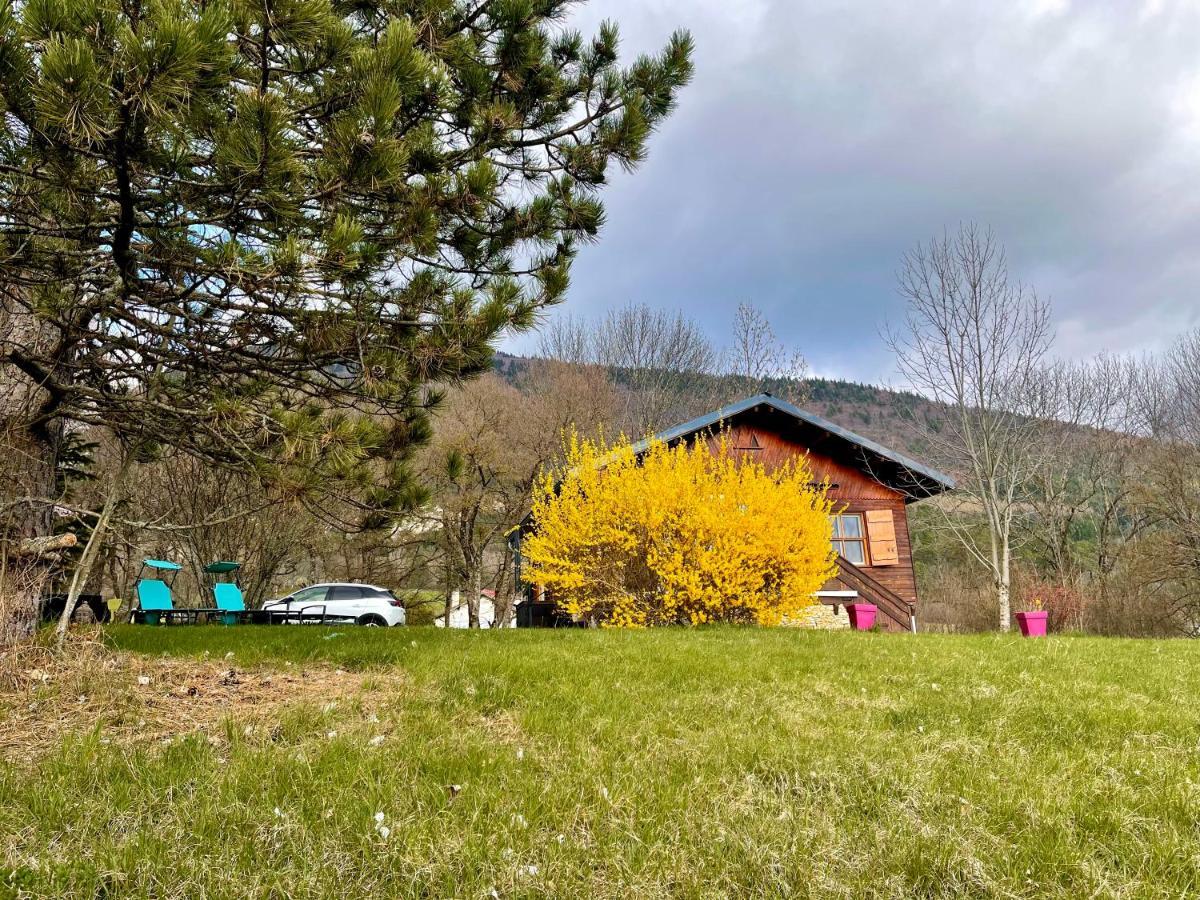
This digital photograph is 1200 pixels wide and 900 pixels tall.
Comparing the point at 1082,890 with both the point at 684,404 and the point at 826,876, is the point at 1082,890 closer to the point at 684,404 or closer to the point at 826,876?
the point at 826,876

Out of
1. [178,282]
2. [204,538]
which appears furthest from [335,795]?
[204,538]

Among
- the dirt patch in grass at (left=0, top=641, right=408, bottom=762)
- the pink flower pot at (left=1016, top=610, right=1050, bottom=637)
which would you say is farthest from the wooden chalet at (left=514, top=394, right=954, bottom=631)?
the dirt patch in grass at (left=0, top=641, right=408, bottom=762)

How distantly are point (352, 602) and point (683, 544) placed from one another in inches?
446

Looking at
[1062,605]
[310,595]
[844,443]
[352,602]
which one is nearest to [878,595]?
[844,443]

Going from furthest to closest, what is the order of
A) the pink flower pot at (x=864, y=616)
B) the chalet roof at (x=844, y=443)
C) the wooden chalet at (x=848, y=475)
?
the wooden chalet at (x=848, y=475) < the chalet roof at (x=844, y=443) < the pink flower pot at (x=864, y=616)

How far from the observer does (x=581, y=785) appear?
2.96 m

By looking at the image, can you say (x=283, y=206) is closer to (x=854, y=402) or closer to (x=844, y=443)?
(x=844, y=443)

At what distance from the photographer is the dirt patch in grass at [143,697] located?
3584mm

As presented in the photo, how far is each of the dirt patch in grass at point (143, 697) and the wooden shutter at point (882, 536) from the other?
15.4 metres

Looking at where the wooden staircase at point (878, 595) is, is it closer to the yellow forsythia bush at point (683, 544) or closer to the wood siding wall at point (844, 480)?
the wood siding wall at point (844, 480)

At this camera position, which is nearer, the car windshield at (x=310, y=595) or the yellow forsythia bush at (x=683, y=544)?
the yellow forsythia bush at (x=683, y=544)

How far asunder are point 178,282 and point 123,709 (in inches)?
118

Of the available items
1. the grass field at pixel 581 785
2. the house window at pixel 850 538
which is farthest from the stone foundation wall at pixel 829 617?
the grass field at pixel 581 785

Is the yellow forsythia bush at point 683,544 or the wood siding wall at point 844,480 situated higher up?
the wood siding wall at point 844,480
